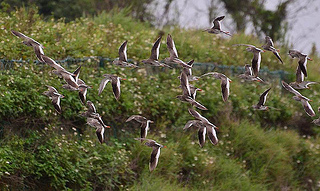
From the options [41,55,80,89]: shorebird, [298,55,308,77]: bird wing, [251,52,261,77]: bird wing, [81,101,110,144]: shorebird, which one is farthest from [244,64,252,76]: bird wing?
[41,55,80,89]: shorebird

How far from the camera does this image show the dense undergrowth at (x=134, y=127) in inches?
287

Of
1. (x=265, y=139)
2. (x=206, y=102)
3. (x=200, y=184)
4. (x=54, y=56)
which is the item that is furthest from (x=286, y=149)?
(x=54, y=56)

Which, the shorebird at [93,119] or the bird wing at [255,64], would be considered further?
the shorebird at [93,119]

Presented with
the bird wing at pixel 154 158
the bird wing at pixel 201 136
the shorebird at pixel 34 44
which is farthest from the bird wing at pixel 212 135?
the shorebird at pixel 34 44

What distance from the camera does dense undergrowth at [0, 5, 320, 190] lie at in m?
7.29

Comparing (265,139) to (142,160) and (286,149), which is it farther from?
(142,160)

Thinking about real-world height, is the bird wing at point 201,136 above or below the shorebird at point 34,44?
below

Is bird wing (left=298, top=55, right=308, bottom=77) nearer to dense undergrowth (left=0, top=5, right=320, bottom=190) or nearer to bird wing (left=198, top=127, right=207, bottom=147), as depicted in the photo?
bird wing (left=198, top=127, right=207, bottom=147)

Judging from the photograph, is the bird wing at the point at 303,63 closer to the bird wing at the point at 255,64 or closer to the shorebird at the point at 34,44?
the bird wing at the point at 255,64

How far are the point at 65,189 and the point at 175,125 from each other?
2.75 meters

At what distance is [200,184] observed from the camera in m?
8.56

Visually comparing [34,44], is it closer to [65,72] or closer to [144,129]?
[65,72]

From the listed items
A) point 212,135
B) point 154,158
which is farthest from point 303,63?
point 154,158

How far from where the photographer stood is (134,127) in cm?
898
